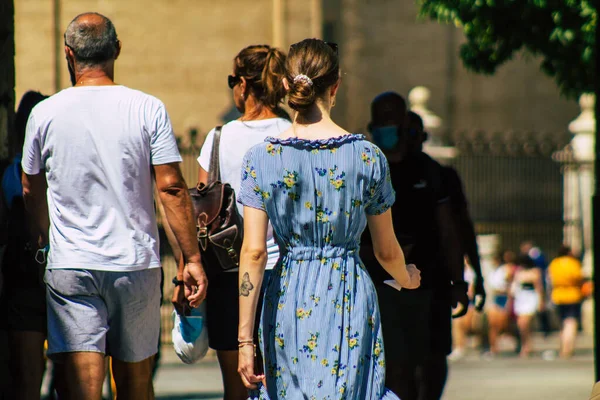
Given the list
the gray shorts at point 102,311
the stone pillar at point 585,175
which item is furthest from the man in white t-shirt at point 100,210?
the stone pillar at point 585,175

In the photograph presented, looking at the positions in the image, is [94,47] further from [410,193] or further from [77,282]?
[410,193]

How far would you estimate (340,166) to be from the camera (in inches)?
177

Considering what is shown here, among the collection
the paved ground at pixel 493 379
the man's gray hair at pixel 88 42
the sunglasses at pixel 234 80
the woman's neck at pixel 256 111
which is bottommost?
the paved ground at pixel 493 379

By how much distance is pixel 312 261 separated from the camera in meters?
4.51

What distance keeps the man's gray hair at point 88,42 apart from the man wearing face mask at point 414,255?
1.95m

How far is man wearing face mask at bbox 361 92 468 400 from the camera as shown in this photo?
6654 millimetres

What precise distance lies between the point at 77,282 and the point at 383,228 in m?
1.23

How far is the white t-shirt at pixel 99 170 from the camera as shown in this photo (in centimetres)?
500

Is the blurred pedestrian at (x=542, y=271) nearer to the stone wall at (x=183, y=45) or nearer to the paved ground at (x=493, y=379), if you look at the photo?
the paved ground at (x=493, y=379)

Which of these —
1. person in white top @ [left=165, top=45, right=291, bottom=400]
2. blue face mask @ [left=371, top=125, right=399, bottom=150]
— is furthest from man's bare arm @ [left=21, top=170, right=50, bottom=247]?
blue face mask @ [left=371, top=125, right=399, bottom=150]

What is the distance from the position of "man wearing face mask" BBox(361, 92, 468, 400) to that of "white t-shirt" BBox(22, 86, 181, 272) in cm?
177

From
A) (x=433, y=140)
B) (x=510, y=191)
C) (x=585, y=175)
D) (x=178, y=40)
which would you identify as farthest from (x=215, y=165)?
(x=510, y=191)

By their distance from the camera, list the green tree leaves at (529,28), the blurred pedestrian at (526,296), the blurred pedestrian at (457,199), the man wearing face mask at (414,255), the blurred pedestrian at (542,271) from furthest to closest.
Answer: the blurred pedestrian at (542,271) < the blurred pedestrian at (526,296) < the green tree leaves at (529,28) < the blurred pedestrian at (457,199) < the man wearing face mask at (414,255)

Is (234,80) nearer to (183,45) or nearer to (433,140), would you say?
(433,140)
